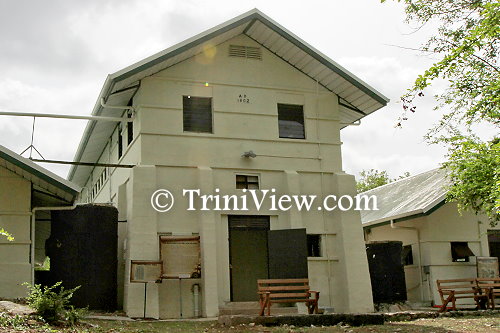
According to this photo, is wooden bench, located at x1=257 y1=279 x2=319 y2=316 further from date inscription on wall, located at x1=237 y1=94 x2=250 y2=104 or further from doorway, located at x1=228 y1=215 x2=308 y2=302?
date inscription on wall, located at x1=237 y1=94 x2=250 y2=104

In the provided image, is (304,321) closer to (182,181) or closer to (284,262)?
(284,262)

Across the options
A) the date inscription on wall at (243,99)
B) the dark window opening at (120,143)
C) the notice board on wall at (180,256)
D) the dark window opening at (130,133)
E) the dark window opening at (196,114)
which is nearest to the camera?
the notice board on wall at (180,256)

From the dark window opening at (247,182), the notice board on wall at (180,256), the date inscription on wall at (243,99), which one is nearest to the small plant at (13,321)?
the notice board on wall at (180,256)

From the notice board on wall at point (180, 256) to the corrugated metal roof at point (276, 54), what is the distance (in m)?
4.64

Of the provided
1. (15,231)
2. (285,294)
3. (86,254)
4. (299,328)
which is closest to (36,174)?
(15,231)

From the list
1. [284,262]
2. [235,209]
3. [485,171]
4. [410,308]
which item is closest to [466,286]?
[410,308]

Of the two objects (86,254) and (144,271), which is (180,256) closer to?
(144,271)

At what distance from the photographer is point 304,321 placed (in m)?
14.1

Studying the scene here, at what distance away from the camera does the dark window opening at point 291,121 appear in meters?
20.1

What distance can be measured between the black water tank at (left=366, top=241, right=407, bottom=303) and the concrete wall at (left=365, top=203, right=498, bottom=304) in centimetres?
104

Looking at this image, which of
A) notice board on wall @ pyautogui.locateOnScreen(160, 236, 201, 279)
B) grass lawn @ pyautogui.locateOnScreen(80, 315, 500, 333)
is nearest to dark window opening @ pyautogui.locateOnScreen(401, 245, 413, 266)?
grass lawn @ pyautogui.locateOnScreen(80, 315, 500, 333)

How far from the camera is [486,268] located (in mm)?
21141

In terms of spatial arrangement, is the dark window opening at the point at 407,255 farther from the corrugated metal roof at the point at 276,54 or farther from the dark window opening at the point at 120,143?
the dark window opening at the point at 120,143

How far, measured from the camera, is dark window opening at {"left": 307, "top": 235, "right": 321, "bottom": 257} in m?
19.5
